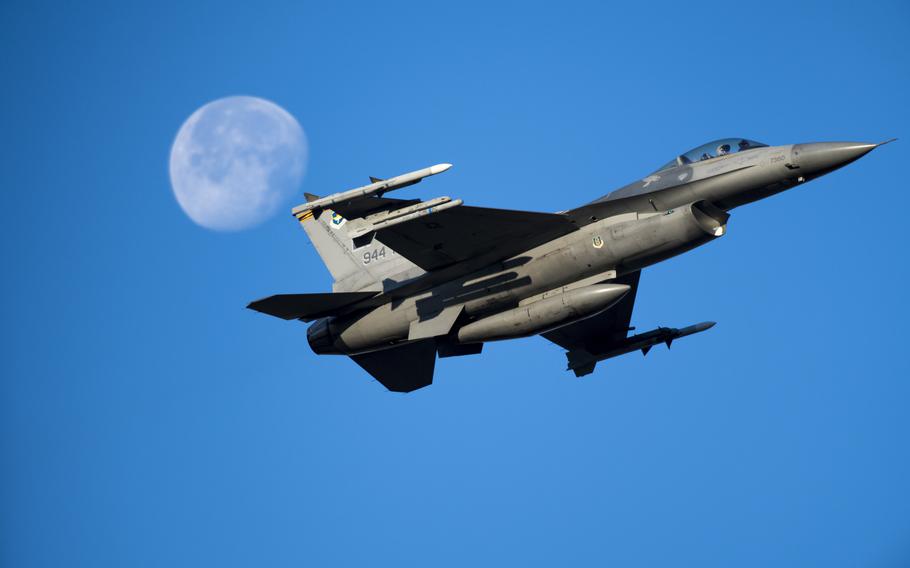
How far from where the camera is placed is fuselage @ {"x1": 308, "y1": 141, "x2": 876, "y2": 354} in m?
20.5

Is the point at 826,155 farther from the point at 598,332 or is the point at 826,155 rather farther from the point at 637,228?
the point at 598,332

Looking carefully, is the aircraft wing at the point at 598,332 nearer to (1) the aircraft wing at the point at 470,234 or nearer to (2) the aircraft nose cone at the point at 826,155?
(1) the aircraft wing at the point at 470,234

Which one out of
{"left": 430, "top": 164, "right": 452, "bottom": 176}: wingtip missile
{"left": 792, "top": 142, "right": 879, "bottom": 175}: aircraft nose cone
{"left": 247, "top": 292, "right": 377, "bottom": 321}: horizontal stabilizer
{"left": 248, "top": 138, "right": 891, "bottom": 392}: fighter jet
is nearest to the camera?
{"left": 430, "top": 164, "right": 452, "bottom": 176}: wingtip missile

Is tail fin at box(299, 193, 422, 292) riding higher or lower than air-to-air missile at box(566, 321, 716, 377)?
higher

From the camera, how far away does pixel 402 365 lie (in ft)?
81.9

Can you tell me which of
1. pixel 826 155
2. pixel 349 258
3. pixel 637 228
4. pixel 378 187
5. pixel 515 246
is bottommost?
pixel 637 228

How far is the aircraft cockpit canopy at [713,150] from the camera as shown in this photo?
2117 cm

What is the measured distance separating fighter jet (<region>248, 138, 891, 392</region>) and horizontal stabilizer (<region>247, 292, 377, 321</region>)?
0.03 m

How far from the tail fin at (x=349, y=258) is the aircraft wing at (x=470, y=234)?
1.13m

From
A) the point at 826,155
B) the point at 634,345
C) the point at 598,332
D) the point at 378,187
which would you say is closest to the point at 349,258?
the point at 378,187

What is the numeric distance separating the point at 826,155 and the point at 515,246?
20.6 feet

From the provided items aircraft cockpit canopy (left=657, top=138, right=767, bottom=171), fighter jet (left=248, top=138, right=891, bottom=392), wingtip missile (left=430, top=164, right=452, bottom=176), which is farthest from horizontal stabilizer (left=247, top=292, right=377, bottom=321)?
aircraft cockpit canopy (left=657, top=138, right=767, bottom=171)

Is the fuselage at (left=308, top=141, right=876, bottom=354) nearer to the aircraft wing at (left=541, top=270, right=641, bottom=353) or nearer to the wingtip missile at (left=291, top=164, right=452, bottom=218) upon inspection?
the wingtip missile at (left=291, top=164, right=452, bottom=218)

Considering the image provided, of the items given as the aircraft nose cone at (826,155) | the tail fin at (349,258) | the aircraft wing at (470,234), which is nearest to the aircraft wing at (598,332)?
the tail fin at (349,258)
